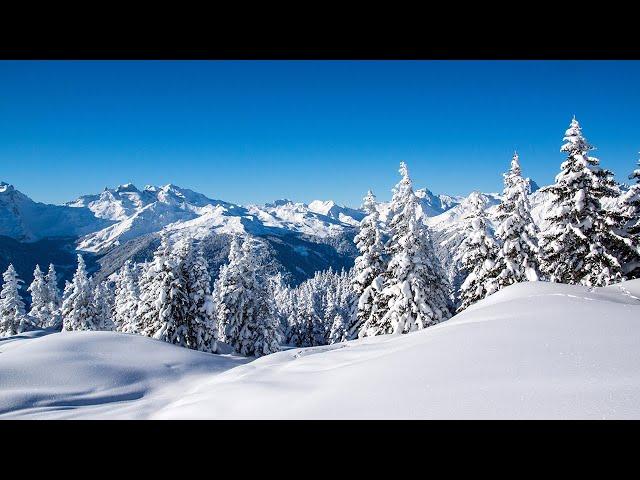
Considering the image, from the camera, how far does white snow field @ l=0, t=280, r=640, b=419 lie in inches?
135

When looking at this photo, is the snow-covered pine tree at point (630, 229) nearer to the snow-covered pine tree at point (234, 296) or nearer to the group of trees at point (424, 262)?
the group of trees at point (424, 262)

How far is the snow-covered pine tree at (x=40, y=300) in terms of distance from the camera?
54719 millimetres

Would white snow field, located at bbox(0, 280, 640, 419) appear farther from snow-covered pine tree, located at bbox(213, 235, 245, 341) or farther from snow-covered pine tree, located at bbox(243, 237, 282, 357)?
snow-covered pine tree, located at bbox(243, 237, 282, 357)

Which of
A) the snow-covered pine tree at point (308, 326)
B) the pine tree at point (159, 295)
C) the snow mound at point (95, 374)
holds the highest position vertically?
the pine tree at point (159, 295)

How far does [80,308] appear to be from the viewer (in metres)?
42.2

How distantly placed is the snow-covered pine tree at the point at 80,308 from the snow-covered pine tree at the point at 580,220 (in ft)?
148

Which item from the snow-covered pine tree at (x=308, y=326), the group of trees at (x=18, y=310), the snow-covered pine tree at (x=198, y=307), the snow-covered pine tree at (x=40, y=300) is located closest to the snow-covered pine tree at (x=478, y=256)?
the snow-covered pine tree at (x=198, y=307)

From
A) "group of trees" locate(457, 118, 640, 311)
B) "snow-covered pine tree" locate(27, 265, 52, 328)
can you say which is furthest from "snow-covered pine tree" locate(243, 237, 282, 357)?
"snow-covered pine tree" locate(27, 265, 52, 328)

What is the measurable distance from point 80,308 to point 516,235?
44.3 metres

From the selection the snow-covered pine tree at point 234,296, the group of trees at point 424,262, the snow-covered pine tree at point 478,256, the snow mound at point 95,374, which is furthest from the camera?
the snow-covered pine tree at point 234,296

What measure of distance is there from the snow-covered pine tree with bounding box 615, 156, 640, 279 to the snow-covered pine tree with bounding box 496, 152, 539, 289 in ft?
13.4

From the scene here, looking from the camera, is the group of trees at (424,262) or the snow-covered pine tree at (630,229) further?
the group of trees at (424,262)
